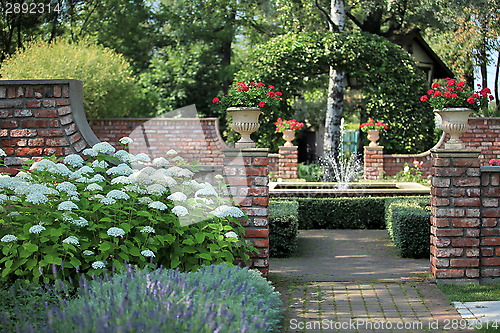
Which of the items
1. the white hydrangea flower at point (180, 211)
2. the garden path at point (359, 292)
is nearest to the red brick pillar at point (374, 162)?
the garden path at point (359, 292)

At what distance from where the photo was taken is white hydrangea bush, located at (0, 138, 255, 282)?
14.2 ft

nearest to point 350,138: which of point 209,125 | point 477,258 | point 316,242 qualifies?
point 209,125

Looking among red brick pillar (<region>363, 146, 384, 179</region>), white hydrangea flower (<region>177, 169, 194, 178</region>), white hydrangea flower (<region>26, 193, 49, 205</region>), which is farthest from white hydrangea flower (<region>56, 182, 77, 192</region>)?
red brick pillar (<region>363, 146, 384, 179</region>)

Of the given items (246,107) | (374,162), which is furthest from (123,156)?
(374,162)

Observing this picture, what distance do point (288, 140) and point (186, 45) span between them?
8575 mm

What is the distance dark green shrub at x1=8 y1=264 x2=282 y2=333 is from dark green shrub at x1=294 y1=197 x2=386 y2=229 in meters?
6.25

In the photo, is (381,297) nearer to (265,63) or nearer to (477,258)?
(477,258)

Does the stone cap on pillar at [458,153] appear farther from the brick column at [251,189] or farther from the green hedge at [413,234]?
the green hedge at [413,234]

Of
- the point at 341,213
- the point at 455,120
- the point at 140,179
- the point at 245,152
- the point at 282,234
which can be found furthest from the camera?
the point at 341,213

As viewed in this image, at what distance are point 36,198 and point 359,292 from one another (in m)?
2.94

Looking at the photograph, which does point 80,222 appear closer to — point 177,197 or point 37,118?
point 177,197

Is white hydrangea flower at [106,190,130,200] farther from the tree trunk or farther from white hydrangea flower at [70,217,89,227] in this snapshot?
the tree trunk

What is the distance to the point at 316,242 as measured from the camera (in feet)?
29.9

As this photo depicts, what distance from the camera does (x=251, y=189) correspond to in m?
5.83
